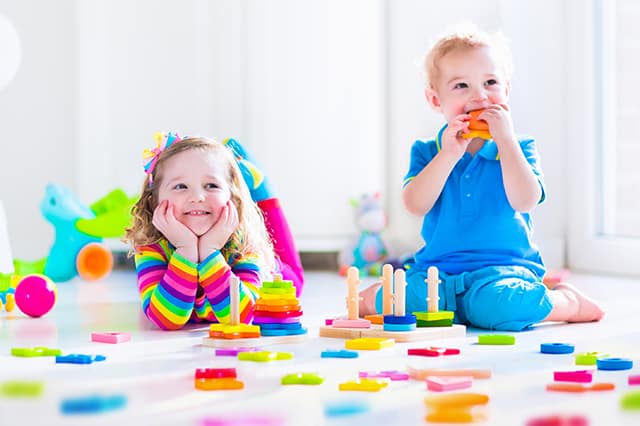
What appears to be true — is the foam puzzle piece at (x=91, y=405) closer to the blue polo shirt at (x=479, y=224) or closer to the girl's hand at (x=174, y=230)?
the girl's hand at (x=174, y=230)

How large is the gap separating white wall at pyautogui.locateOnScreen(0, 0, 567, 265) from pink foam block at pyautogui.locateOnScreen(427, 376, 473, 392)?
1.67m

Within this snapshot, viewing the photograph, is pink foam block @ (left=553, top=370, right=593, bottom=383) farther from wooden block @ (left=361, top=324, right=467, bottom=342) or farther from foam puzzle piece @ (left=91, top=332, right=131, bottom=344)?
foam puzzle piece @ (left=91, top=332, right=131, bottom=344)

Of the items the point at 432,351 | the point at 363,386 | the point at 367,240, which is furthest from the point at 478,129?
the point at 367,240

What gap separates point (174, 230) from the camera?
1.51 m

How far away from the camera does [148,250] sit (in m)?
1.59

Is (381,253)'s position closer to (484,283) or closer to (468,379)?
(484,283)

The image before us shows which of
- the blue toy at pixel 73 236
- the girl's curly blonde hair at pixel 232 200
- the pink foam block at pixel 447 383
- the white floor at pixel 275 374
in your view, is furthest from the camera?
the blue toy at pixel 73 236

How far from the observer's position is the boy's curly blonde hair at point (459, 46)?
66.5 inches

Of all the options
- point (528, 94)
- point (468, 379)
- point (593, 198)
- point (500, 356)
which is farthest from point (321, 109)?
point (468, 379)

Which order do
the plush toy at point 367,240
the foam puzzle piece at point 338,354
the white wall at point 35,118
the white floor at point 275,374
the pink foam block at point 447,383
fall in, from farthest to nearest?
1. the white wall at point 35,118
2. the plush toy at point 367,240
3. the foam puzzle piece at point 338,354
4. the pink foam block at point 447,383
5. the white floor at point 275,374

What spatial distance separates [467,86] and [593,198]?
3.50 ft

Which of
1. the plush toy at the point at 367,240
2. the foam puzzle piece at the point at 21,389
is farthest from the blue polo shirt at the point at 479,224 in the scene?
the plush toy at the point at 367,240

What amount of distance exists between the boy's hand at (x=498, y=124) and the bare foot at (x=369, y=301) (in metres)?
0.30

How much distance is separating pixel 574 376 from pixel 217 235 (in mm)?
636
